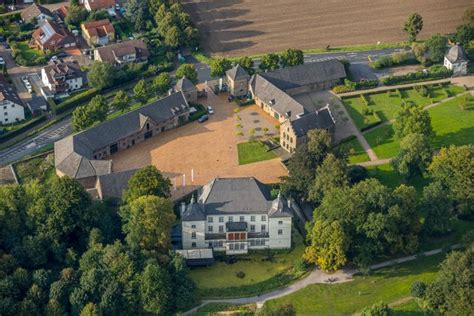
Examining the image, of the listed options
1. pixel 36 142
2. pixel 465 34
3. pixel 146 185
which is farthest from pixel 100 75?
pixel 465 34

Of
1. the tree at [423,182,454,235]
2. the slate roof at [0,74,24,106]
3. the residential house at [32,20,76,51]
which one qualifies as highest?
the residential house at [32,20,76,51]

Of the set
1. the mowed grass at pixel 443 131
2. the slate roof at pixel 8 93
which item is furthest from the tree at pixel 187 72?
the mowed grass at pixel 443 131

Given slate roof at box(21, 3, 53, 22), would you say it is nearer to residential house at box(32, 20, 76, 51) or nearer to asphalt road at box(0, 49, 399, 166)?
residential house at box(32, 20, 76, 51)

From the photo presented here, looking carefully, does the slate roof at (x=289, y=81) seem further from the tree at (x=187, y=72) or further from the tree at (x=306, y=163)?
the tree at (x=306, y=163)

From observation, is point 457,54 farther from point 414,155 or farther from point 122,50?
point 122,50

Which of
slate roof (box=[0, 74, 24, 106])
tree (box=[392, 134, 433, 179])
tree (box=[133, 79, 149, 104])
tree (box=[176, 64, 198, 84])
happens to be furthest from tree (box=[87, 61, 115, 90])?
tree (box=[392, 134, 433, 179])

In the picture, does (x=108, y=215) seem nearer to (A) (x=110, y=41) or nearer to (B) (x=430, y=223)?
(B) (x=430, y=223)
